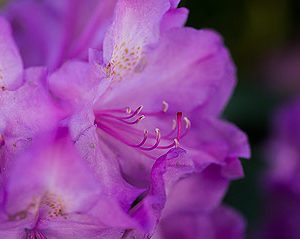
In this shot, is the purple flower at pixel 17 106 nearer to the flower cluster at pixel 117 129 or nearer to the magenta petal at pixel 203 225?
the flower cluster at pixel 117 129

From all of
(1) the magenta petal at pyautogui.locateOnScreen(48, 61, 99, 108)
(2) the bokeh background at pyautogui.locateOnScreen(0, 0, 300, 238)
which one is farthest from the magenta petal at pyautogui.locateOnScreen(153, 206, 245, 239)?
(2) the bokeh background at pyautogui.locateOnScreen(0, 0, 300, 238)

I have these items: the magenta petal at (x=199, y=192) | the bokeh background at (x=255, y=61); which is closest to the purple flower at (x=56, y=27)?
the magenta petal at (x=199, y=192)

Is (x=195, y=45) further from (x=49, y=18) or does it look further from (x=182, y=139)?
(x=49, y=18)

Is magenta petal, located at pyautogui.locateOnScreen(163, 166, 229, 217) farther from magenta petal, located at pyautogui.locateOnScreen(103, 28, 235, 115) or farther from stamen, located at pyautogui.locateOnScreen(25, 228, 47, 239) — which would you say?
stamen, located at pyautogui.locateOnScreen(25, 228, 47, 239)

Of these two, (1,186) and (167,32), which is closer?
(1,186)

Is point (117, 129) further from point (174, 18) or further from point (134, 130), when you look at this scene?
point (174, 18)

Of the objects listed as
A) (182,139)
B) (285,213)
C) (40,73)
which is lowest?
(285,213)

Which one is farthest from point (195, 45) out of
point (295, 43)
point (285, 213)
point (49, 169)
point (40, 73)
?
point (295, 43)

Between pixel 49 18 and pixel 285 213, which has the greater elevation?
pixel 49 18
